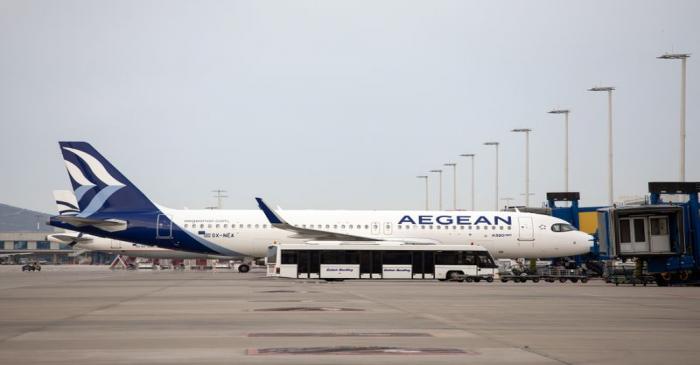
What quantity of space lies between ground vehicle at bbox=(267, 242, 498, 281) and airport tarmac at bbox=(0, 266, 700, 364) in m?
25.0

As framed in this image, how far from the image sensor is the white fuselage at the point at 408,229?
7531cm

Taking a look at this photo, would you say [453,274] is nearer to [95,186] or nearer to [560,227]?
[560,227]

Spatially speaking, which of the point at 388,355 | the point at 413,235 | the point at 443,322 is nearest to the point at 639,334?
the point at 443,322

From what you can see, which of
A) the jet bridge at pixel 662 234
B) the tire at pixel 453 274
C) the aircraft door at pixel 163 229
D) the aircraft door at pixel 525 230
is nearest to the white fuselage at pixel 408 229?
the aircraft door at pixel 525 230

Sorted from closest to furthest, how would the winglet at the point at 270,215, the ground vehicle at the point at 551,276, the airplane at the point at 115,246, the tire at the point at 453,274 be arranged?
the tire at the point at 453,274 → the ground vehicle at the point at 551,276 → the winglet at the point at 270,215 → the airplane at the point at 115,246

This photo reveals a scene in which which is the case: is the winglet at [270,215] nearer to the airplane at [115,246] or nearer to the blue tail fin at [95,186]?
the airplane at [115,246]

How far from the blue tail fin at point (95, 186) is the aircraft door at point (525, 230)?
Answer: 1119 inches

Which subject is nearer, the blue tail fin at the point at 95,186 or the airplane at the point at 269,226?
the airplane at the point at 269,226

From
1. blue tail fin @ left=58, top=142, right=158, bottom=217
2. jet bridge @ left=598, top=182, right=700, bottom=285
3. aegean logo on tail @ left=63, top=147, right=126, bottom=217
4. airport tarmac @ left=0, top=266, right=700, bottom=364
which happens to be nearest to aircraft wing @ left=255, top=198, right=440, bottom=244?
blue tail fin @ left=58, top=142, right=158, bottom=217

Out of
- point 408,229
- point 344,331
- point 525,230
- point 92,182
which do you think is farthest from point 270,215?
point 344,331

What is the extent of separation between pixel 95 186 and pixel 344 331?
2215 inches

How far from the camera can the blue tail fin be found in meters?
75.9

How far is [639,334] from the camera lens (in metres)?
22.5

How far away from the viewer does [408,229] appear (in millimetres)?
75375
